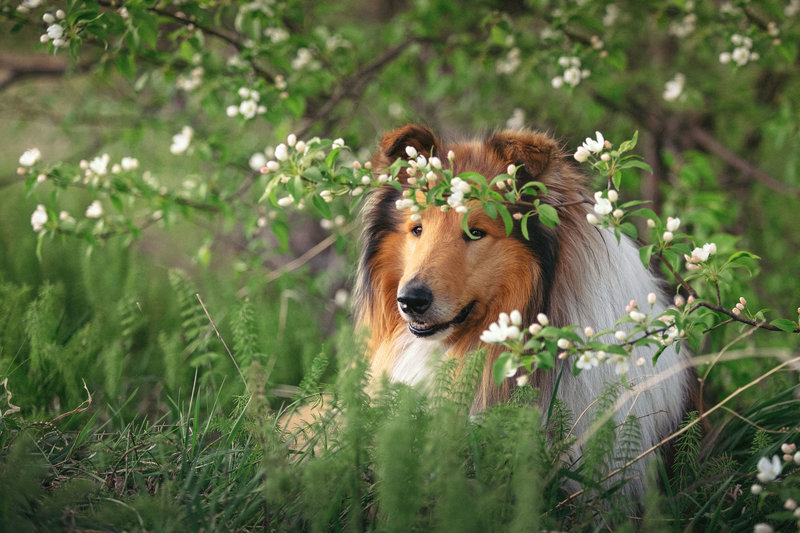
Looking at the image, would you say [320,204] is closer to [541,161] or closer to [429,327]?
[429,327]

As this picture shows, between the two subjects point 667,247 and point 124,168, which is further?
point 124,168

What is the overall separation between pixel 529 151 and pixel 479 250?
46 cm

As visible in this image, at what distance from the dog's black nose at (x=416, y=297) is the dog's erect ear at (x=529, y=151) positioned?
25.2 inches

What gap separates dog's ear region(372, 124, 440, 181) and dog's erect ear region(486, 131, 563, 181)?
1.08 ft

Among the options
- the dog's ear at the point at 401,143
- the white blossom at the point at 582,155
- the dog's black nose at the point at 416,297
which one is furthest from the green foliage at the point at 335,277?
the dog's black nose at the point at 416,297

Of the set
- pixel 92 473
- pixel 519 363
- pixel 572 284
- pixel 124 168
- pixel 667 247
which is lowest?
pixel 92 473

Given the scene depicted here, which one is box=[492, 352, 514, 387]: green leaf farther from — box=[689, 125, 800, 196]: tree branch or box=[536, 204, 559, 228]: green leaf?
box=[689, 125, 800, 196]: tree branch

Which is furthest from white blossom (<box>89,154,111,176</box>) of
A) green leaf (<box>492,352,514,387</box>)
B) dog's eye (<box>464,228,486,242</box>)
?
green leaf (<box>492,352,514,387</box>)

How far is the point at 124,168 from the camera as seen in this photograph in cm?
320

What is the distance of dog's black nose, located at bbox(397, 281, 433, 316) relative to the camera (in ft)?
8.29

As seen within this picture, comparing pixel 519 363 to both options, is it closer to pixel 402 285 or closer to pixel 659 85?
pixel 402 285

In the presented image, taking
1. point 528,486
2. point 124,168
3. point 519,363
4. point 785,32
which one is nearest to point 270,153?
point 124,168

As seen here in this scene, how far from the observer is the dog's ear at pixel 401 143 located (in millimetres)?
2770

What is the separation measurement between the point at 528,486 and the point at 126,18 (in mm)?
2732
